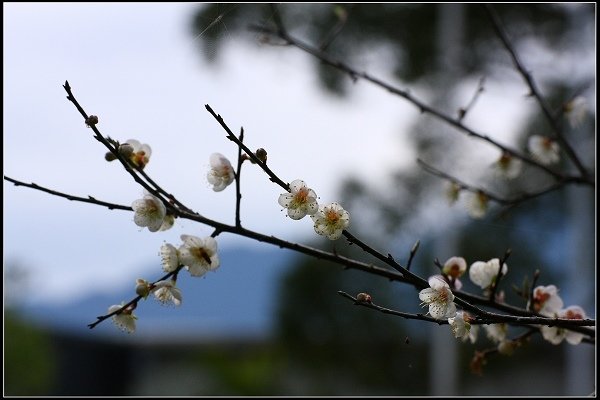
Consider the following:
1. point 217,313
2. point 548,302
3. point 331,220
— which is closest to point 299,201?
point 331,220

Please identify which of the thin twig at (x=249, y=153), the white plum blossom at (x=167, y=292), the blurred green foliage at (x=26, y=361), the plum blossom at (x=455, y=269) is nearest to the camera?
the thin twig at (x=249, y=153)

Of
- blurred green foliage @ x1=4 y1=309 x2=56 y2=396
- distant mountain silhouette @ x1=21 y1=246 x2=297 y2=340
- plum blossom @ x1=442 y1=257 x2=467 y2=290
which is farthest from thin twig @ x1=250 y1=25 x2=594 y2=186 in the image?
blurred green foliage @ x1=4 y1=309 x2=56 y2=396

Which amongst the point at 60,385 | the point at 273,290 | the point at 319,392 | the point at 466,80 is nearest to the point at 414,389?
the point at 319,392

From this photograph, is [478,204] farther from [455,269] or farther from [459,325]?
[459,325]

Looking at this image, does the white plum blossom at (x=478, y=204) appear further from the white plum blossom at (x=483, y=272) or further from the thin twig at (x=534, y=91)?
the white plum blossom at (x=483, y=272)

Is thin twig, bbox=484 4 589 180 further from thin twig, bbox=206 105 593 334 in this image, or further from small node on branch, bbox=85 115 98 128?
small node on branch, bbox=85 115 98 128

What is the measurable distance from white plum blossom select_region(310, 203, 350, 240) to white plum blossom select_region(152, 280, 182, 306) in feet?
0.35

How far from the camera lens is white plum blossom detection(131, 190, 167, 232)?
1.66 ft

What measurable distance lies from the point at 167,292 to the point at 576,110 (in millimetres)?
561

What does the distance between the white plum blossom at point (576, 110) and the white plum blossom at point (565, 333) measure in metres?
0.33

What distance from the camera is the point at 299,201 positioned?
0.49m

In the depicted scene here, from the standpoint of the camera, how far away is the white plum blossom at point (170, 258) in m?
0.52

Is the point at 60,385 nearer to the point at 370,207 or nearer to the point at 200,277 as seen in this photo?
the point at 370,207

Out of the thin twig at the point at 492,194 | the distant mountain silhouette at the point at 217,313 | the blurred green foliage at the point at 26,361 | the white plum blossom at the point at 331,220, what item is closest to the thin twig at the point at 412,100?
the thin twig at the point at 492,194
